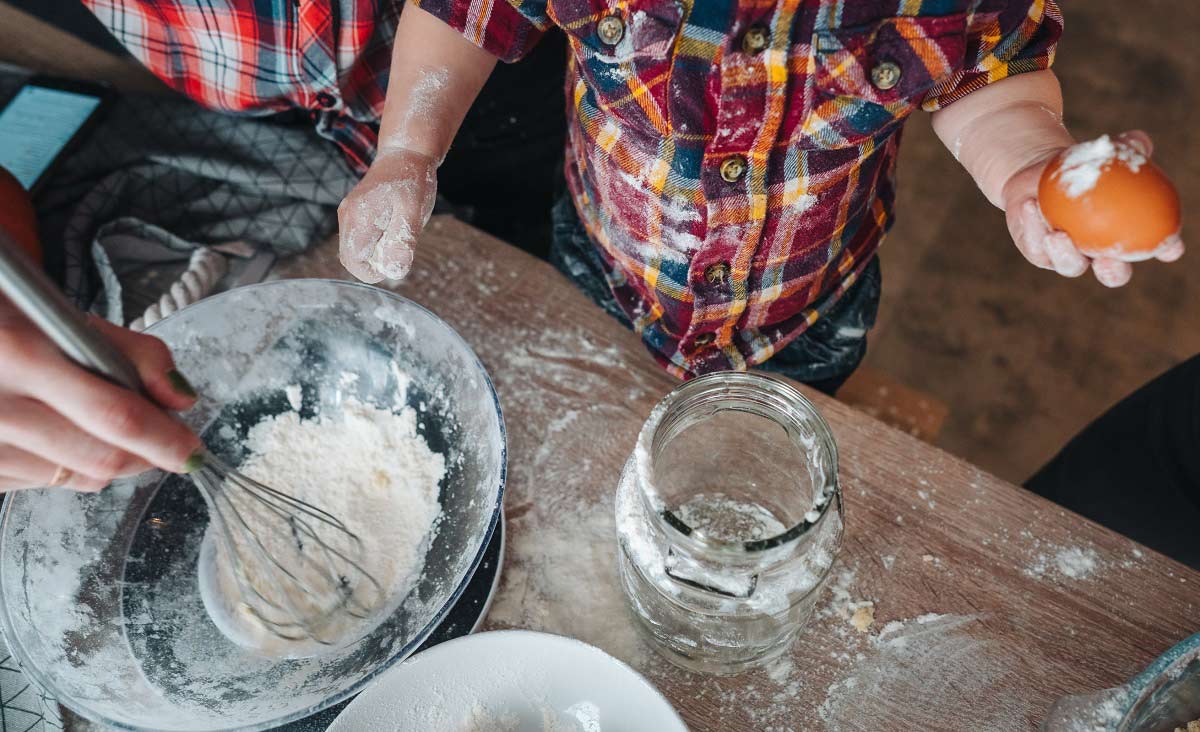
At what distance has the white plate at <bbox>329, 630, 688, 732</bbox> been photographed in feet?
1.87

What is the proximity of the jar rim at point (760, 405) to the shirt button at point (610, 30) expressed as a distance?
29cm

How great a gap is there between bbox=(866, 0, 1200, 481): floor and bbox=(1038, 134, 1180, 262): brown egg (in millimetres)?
1178

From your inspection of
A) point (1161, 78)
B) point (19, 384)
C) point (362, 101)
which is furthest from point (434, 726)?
point (1161, 78)

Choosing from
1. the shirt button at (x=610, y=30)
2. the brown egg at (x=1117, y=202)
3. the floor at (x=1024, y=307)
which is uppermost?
the shirt button at (x=610, y=30)

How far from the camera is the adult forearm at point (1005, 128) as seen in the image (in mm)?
641

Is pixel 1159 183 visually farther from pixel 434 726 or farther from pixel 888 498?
pixel 434 726

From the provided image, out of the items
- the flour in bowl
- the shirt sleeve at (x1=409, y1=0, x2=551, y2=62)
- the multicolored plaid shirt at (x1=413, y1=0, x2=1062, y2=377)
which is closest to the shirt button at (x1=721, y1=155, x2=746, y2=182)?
the multicolored plaid shirt at (x1=413, y1=0, x2=1062, y2=377)

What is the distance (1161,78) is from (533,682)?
2.18m

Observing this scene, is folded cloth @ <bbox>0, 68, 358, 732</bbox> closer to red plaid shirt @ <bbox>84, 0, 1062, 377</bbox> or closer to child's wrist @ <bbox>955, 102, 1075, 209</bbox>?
red plaid shirt @ <bbox>84, 0, 1062, 377</bbox>

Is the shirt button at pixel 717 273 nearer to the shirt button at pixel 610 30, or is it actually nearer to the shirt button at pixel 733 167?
the shirt button at pixel 733 167

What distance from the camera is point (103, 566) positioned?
26.1 inches

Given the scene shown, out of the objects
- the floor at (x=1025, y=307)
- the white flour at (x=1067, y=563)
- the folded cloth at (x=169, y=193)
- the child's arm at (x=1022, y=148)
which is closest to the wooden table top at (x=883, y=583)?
the white flour at (x=1067, y=563)

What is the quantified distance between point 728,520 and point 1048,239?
1.04 feet

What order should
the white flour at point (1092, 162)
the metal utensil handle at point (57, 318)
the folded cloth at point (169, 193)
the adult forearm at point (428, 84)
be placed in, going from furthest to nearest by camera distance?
the folded cloth at point (169, 193) → the adult forearm at point (428, 84) → the white flour at point (1092, 162) → the metal utensil handle at point (57, 318)
